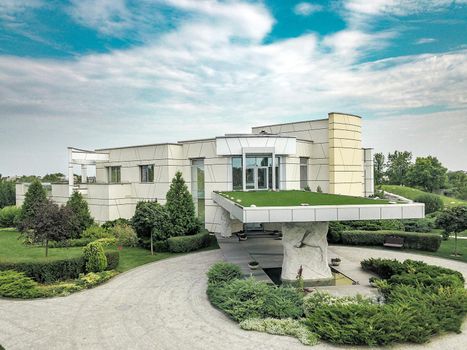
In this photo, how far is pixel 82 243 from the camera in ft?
81.8

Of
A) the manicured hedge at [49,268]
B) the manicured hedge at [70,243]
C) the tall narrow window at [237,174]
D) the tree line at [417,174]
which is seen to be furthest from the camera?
the tree line at [417,174]

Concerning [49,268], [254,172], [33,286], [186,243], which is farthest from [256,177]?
[33,286]

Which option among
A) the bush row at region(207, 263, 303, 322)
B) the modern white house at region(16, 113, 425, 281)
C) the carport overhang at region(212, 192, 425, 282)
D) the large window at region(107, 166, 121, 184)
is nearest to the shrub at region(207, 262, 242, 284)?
the bush row at region(207, 263, 303, 322)

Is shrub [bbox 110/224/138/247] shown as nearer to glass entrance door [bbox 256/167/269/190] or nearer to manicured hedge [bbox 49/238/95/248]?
manicured hedge [bbox 49/238/95/248]

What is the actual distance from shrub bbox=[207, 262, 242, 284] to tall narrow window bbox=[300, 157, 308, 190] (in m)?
17.3

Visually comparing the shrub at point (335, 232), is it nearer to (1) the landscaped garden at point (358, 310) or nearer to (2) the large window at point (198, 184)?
(1) the landscaped garden at point (358, 310)

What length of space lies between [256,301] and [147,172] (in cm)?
2173

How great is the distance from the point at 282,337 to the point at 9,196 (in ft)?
174

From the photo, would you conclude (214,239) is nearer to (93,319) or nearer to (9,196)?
(93,319)

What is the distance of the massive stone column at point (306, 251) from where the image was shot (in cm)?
1512

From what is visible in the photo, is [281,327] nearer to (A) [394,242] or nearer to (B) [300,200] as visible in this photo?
(B) [300,200]

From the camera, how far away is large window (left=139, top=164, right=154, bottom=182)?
3073cm

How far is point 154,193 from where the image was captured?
30406 mm

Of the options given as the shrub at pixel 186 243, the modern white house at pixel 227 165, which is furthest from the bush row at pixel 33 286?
the modern white house at pixel 227 165
